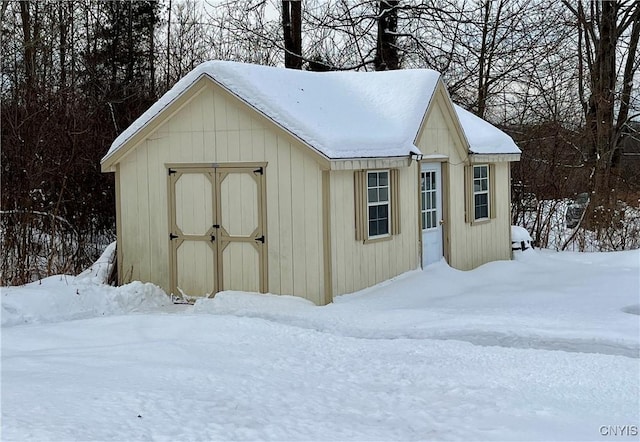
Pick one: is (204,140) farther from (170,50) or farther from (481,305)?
(170,50)

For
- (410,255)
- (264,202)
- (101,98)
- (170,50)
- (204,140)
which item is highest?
(170,50)

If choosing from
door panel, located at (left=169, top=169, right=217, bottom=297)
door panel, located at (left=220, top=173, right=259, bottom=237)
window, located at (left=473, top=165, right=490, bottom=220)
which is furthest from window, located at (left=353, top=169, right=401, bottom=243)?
window, located at (left=473, top=165, right=490, bottom=220)

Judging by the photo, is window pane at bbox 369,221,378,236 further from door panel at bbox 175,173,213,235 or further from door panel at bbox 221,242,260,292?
door panel at bbox 175,173,213,235

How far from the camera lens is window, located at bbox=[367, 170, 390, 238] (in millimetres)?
12305

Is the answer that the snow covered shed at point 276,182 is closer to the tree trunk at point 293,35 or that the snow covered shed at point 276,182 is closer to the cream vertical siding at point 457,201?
the cream vertical siding at point 457,201

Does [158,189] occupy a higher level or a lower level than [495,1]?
lower

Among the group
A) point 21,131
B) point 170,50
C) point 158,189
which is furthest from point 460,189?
point 170,50

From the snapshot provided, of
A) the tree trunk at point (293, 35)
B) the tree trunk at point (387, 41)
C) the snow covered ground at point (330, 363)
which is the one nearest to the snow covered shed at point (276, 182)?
the snow covered ground at point (330, 363)

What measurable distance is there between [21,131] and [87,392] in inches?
446

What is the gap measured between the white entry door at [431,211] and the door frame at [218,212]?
3.17 meters

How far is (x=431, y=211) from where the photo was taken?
557 inches

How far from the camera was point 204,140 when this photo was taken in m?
12.2

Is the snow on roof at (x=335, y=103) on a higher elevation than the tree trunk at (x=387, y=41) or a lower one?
lower

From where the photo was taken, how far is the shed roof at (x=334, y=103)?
37.5 feet
